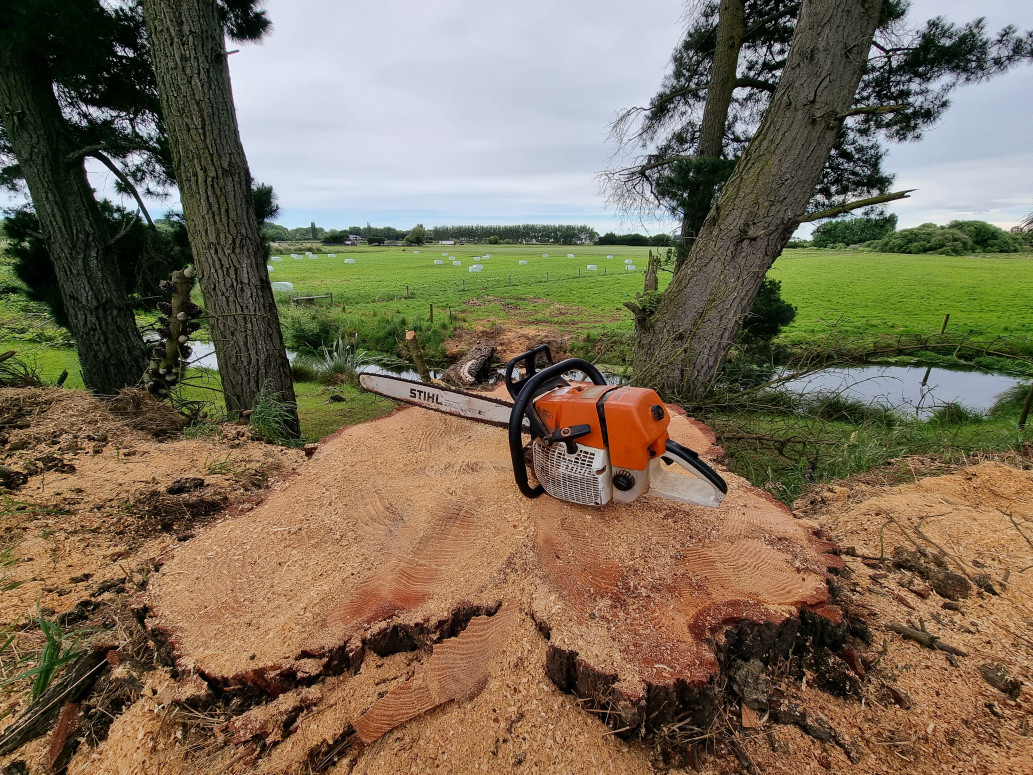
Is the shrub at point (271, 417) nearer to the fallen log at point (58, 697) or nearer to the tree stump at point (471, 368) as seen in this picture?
the fallen log at point (58, 697)

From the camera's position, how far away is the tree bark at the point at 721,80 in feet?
18.3

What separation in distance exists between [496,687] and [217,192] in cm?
343

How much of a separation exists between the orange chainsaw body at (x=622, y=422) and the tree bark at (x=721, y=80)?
455 centimetres

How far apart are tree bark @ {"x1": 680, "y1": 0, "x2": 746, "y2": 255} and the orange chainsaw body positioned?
4.55 m

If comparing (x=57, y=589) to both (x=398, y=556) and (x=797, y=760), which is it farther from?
(x=797, y=760)

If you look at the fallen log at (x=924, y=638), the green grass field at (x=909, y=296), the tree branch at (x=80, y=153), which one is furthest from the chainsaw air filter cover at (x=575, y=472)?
the green grass field at (x=909, y=296)

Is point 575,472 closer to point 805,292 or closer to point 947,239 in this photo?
point 805,292

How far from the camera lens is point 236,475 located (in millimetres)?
2184

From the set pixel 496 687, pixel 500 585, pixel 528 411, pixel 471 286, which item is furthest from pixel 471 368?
pixel 471 286

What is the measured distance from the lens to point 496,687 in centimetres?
110

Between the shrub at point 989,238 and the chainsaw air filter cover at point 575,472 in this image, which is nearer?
the chainsaw air filter cover at point 575,472

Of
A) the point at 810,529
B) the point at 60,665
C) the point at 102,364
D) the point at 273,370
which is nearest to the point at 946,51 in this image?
the point at 810,529

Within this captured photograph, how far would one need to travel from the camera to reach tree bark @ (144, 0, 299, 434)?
2773mm

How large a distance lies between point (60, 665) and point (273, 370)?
2.41 metres
